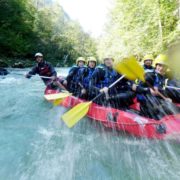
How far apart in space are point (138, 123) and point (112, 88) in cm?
132

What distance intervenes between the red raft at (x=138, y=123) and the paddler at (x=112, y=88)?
319mm

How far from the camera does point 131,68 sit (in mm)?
5023

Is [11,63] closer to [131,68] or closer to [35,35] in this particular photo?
[35,35]

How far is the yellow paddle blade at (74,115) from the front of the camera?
5.15 m

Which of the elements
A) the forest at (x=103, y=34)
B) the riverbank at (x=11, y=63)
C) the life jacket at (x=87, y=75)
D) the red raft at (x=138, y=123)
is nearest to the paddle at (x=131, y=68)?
the red raft at (x=138, y=123)

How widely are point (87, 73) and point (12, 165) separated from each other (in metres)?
3.82

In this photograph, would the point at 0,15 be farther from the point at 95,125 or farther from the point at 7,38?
the point at 95,125

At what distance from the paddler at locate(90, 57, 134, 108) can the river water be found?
66 centimetres

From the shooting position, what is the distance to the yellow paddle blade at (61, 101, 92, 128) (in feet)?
16.9

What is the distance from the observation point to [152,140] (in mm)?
5082

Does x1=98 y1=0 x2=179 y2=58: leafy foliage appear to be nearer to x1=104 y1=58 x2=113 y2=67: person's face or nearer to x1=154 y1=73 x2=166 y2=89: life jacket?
x1=104 y1=58 x2=113 y2=67: person's face

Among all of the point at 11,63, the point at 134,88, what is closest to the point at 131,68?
the point at 134,88

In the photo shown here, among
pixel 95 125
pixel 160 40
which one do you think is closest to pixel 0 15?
pixel 160 40

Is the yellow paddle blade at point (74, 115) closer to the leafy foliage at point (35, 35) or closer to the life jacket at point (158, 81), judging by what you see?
the life jacket at point (158, 81)
